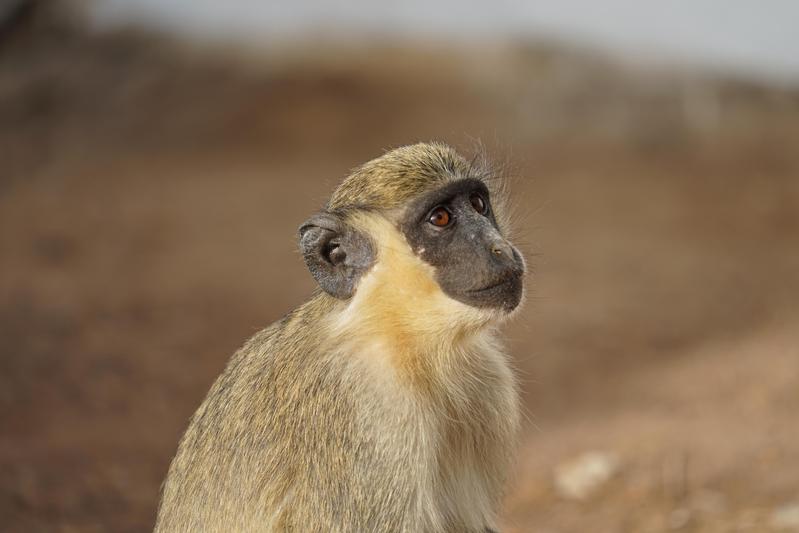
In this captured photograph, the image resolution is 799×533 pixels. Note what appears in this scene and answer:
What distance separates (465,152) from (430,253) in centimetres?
118

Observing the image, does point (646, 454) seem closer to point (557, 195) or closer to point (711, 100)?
point (557, 195)

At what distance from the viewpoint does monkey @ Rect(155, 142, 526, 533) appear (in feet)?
13.2

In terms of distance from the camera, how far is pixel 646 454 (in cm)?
713

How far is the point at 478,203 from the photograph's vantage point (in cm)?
427

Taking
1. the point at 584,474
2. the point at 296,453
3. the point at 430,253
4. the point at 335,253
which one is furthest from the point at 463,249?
the point at 584,474

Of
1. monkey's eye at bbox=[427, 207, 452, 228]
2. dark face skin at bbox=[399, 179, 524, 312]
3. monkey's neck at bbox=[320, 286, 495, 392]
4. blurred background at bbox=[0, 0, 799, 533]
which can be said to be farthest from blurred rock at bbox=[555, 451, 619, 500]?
monkey's eye at bbox=[427, 207, 452, 228]

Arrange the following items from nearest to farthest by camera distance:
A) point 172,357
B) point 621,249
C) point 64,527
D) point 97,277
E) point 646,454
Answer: point 64,527
point 646,454
point 172,357
point 97,277
point 621,249

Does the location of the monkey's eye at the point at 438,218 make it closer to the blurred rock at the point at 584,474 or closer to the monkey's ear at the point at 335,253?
the monkey's ear at the point at 335,253

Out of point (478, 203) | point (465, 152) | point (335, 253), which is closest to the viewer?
point (335, 253)

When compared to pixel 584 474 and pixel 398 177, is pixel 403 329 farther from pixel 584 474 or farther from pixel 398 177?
pixel 584 474

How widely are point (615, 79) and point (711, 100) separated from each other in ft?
4.32

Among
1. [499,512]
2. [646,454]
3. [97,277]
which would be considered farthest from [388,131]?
[499,512]

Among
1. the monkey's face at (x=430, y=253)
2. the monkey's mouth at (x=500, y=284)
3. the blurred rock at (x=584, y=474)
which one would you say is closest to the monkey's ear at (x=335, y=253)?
the monkey's face at (x=430, y=253)

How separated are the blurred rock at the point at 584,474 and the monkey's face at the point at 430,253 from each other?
3079mm
